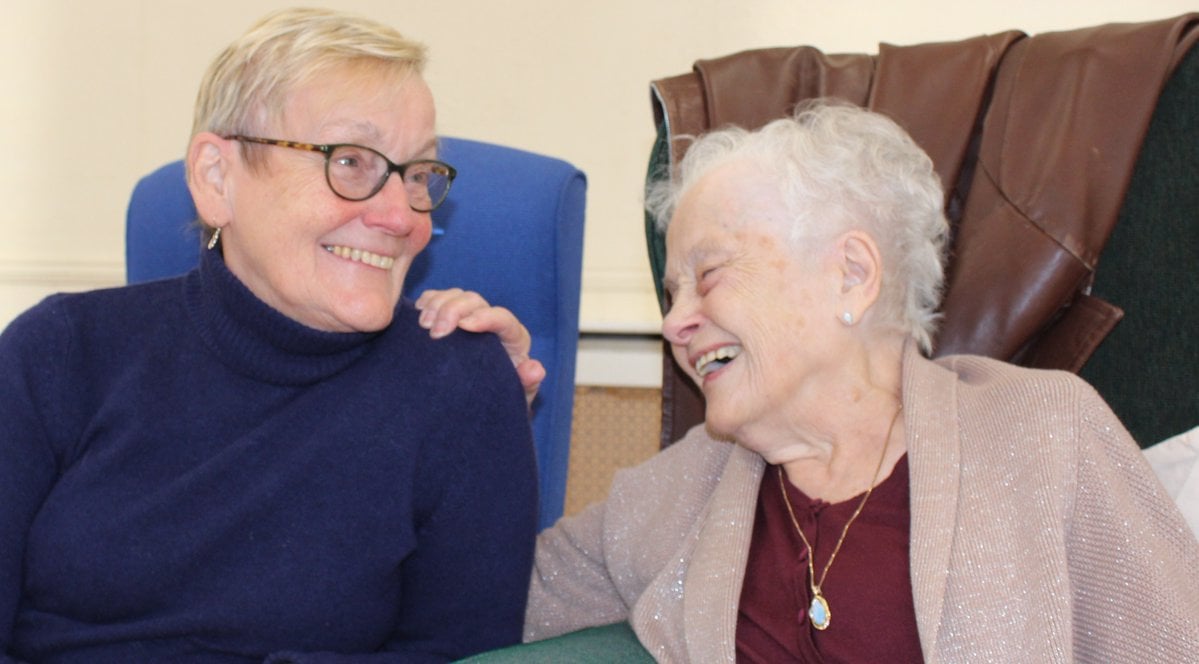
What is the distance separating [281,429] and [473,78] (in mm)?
1697

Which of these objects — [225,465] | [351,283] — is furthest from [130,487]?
[351,283]

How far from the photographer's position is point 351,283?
58.8 inches

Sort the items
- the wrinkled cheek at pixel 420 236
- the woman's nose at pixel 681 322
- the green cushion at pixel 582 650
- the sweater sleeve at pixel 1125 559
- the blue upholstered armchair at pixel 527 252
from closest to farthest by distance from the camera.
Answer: the sweater sleeve at pixel 1125 559, the green cushion at pixel 582 650, the wrinkled cheek at pixel 420 236, the woman's nose at pixel 681 322, the blue upholstered armchair at pixel 527 252

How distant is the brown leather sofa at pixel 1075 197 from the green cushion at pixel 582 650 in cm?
60

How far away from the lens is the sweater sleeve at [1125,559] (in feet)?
4.38

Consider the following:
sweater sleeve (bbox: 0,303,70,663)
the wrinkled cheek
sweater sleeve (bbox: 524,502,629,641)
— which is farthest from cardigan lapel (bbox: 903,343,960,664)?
sweater sleeve (bbox: 0,303,70,663)

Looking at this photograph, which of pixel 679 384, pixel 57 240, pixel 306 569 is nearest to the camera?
pixel 306 569

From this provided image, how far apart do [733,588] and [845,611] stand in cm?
14

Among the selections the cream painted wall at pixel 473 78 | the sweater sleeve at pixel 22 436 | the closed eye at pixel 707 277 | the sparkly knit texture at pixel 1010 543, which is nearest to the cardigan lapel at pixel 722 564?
the sparkly knit texture at pixel 1010 543

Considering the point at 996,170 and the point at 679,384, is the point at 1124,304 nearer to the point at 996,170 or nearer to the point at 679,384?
the point at 996,170

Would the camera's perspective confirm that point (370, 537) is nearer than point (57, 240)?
Yes

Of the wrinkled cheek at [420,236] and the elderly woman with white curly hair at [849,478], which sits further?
the wrinkled cheek at [420,236]

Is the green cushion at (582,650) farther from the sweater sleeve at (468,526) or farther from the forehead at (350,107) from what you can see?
the forehead at (350,107)

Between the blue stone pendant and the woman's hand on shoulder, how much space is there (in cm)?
45
